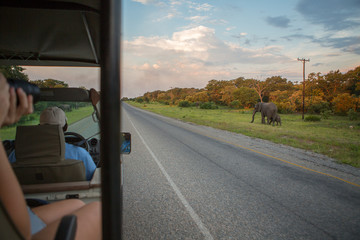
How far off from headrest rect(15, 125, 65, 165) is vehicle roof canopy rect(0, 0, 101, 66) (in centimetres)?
108

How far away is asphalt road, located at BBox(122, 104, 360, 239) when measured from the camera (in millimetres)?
3289

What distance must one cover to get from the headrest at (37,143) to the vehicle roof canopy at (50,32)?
3.54ft

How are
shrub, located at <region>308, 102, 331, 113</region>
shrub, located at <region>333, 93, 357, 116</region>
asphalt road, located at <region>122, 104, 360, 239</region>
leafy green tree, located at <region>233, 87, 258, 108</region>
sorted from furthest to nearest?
1. leafy green tree, located at <region>233, 87, 258, 108</region>
2. shrub, located at <region>308, 102, 331, 113</region>
3. shrub, located at <region>333, 93, 357, 116</region>
4. asphalt road, located at <region>122, 104, 360, 239</region>

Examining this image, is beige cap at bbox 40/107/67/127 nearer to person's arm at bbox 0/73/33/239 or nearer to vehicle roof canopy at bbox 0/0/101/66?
vehicle roof canopy at bbox 0/0/101/66

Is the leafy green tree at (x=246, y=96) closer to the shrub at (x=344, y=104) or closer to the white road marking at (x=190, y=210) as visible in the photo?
Answer: the shrub at (x=344, y=104)

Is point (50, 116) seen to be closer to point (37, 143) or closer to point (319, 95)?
point (37, 143)

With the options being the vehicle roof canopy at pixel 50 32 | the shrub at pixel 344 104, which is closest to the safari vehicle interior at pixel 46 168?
the vehicle roof canopy at pixel 50 32

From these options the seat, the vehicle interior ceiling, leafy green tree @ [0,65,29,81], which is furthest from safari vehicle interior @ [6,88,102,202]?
leafy green tree @ [0,65,29,81]

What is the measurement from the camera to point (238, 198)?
14.4 ft

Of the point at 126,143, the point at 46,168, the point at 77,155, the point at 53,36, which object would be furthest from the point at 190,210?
the point at 53,36

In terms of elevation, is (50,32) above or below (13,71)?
above

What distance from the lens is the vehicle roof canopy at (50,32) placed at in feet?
7.02

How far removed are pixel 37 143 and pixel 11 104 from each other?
133cm

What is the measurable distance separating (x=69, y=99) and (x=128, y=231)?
1885 millimetres
